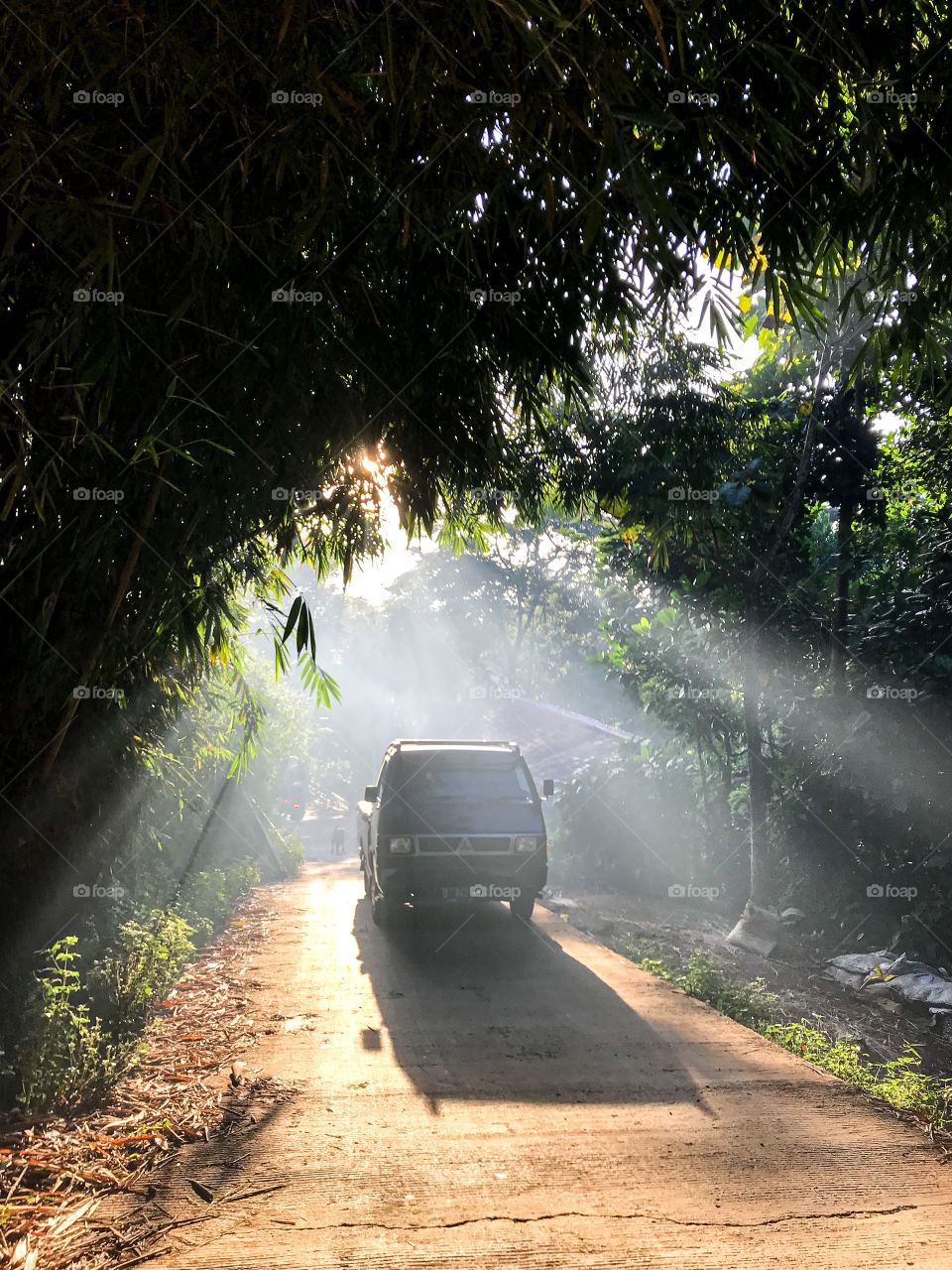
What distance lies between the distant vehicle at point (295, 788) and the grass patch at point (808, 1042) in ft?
94.2

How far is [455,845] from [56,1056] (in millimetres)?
5103

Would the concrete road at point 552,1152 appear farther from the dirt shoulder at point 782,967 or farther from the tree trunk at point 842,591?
the tree trunk at point 842,591

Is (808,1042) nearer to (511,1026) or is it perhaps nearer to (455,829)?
(511,1026)

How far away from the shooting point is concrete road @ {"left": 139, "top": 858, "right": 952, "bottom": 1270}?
10.7ft

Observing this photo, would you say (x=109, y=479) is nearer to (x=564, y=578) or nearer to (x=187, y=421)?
(x=187, y=421)

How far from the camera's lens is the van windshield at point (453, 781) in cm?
1023

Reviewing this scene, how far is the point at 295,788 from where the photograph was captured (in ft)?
144

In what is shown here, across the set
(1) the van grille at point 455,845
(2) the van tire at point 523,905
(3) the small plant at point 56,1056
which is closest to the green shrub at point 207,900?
(1) the van grille at point 455,845

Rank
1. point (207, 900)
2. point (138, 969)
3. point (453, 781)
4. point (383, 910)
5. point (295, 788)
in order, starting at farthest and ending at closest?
point (295, 788)
point (207, 900)
point (453, 781)
point (383, 910)
point (138, 969)

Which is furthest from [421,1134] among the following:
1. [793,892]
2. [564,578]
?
[564,578]

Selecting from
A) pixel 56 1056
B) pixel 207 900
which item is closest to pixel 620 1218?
pixel 56 1056

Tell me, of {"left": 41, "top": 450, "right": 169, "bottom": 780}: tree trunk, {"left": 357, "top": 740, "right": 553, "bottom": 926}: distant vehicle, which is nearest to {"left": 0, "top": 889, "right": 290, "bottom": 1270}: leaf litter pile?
{"left": 41, "top": 450, "right": 169, "bottom": 780}: tree trunk

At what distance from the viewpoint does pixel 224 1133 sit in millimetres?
4371

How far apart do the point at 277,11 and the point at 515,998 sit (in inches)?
269
